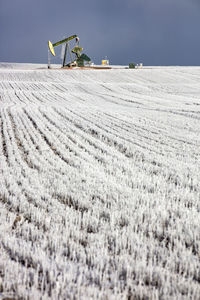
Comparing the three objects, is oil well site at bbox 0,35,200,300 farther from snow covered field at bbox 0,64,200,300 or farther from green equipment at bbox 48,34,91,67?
green equipment at bbox 48,34,91,67

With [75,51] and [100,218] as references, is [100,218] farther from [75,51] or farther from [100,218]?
[75,51]

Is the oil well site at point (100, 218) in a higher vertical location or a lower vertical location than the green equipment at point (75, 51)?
lower

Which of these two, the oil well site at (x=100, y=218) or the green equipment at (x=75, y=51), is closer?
the oil well site at (x=100, y=218)

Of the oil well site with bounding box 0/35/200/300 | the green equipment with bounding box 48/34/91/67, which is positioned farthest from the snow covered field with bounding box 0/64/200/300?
the green equipment with bounding box 48/34/91/67

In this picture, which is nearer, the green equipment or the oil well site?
the oil well site

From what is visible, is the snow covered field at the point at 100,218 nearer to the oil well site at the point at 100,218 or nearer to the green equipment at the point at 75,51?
the oil well site at the point at 100,218

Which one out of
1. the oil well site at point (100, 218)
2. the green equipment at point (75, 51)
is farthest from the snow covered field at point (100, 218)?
the green equipment at point (75, 51)

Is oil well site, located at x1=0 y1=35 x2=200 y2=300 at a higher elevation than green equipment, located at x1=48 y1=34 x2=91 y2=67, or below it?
below

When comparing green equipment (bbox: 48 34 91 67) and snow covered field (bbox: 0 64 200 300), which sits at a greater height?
green equipment (bbox: 48 34 91 67)

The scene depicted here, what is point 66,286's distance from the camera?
2211mm

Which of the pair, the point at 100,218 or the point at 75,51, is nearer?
the point at 100,218

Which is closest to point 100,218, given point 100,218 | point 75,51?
point 100,218

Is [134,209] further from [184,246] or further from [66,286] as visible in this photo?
[66,286]

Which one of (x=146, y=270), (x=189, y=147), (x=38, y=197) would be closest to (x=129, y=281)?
(x=146, y=270)
